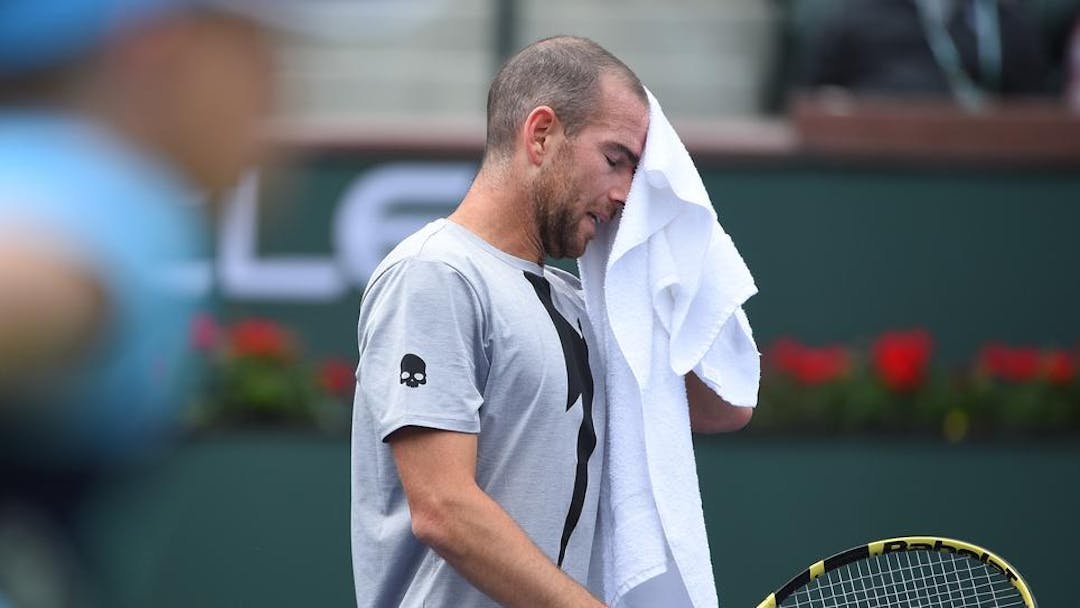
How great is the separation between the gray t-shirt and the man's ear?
17cm

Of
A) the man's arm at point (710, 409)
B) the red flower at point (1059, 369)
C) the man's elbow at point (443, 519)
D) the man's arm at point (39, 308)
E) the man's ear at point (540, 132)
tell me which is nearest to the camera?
the man's arm at point (39, 308)

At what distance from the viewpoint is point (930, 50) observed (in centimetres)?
612

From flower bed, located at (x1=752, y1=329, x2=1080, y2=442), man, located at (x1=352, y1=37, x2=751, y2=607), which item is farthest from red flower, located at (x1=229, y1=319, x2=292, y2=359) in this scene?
man, located at (x1=352, y1=37, x2=751, y2=607)

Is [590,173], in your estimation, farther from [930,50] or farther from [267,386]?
[930,50]

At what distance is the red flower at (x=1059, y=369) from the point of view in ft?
18.7

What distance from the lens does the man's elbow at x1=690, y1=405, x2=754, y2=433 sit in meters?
2.87

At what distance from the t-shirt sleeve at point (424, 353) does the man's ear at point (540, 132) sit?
10.4 inches

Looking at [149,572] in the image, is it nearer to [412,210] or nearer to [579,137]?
[579,137]

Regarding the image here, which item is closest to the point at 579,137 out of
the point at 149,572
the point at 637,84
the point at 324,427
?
the point at 637,84

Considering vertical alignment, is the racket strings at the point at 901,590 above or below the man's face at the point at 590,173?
below

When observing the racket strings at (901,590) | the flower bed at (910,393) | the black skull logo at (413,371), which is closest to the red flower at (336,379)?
the flower bed at (910,393)

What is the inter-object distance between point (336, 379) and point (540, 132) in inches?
125

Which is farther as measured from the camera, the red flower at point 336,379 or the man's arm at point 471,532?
the red flower at point 336,379

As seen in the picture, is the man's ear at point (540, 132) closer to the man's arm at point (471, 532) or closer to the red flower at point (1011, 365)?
the man's arm at point (471, 532)
